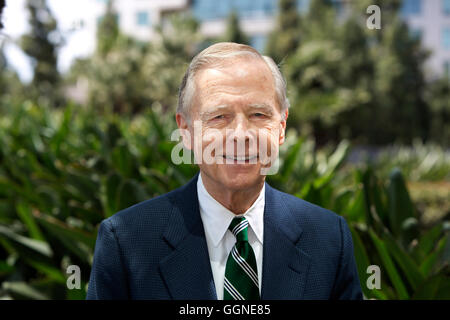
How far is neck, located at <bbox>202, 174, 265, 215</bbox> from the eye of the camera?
36.0 inches

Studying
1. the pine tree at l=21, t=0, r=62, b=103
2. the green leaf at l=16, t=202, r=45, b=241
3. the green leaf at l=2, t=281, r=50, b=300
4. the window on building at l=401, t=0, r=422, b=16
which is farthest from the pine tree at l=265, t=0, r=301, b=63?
the green leaf at l=2, t=281, r=50, b=300

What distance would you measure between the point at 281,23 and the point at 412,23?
1467 centimetres

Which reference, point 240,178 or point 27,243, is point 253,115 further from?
point 27,243

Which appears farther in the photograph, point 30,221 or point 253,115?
point 30,221

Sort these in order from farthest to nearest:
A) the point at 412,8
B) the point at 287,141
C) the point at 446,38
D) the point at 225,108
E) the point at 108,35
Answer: the point at 446,38 → the point at 412,8 → the point at 108,35 → the point at 287,141 → the point at 225,108

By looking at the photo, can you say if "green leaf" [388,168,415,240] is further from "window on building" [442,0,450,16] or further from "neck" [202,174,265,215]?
"window on building" [442,0,450,16]

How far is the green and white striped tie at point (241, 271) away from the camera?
879 millimetres

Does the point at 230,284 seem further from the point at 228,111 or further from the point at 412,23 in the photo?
the point at 412,23

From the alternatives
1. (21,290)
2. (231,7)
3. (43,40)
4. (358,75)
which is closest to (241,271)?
(21,290)

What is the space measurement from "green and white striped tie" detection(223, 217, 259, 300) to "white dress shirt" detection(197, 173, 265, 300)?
14 mm

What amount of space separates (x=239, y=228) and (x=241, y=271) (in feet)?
0.30

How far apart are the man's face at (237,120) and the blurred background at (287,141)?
126 millimetres

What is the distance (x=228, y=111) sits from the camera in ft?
2.67

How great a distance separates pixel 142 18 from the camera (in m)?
38.5
